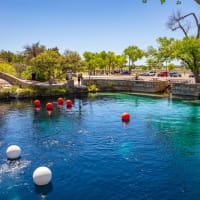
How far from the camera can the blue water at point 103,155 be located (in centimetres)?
909

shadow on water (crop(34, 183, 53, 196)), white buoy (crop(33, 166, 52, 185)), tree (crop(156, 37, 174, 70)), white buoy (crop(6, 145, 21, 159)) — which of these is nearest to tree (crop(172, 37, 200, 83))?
tree (crop(156, 37, 174, 70))

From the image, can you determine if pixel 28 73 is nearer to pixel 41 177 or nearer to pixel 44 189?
pixel 41 177

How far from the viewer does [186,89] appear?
3547cm

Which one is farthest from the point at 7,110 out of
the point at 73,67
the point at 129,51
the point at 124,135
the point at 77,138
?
the point at 129,51

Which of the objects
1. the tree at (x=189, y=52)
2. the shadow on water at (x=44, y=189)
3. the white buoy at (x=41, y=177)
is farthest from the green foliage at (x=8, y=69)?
the shadow on water at (x=44, y=189)

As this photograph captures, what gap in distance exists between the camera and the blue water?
29.8 ft

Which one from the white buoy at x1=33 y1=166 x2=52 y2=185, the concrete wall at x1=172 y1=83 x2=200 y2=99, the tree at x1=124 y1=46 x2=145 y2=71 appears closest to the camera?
the white buoy at x1=33 y1=166 x2=52 y2=185

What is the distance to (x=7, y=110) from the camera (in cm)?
2445

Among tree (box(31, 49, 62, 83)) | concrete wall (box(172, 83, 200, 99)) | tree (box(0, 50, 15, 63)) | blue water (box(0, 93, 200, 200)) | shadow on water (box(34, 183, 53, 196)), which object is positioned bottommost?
shadow on water (box(34, 183, 53, 196))

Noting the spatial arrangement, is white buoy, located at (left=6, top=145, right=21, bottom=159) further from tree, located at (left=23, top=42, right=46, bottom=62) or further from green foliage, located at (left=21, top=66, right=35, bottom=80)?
tree, located at (left=23, top=42, right=46, bottom=62)

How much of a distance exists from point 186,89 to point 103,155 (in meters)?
26.3

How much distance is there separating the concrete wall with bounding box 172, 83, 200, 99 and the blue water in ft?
40.5

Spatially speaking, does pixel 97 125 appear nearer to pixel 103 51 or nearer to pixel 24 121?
pixel 24 121

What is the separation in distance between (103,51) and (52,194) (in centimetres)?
6373
